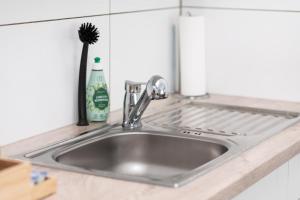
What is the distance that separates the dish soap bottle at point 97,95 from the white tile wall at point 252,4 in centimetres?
64

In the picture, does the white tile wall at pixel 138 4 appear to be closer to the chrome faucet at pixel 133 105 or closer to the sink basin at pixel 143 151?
the chrome faucet at pixel 133 105

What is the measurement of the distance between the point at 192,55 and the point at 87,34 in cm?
59

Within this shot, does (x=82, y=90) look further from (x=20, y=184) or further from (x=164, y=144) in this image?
(x=20, y=184)

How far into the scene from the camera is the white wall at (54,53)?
184 cm

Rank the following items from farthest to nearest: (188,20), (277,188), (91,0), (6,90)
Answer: (188,20) → (91,0) → (277,188) → (6,90)

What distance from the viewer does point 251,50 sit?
2.51 metres

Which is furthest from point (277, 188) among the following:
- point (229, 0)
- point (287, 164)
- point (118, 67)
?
point (229, 0)

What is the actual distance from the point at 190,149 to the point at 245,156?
10.1 inches

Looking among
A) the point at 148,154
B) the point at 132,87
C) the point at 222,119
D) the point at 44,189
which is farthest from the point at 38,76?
the point at 222,119

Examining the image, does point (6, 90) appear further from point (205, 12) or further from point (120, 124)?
point (205, 12)

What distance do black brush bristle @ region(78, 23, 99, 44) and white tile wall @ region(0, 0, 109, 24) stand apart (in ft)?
0.16

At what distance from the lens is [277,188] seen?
197 centimetres

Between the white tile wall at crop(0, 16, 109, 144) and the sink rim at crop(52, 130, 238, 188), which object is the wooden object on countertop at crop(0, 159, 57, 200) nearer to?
the sink rim at crop(52, 130, 238, 188)

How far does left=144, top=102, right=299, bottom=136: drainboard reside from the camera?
6.97ft
